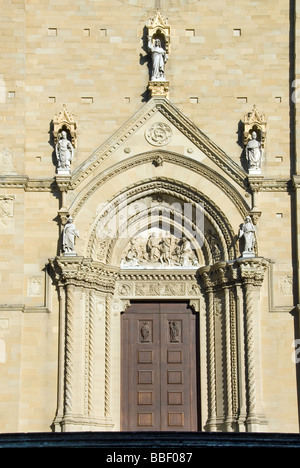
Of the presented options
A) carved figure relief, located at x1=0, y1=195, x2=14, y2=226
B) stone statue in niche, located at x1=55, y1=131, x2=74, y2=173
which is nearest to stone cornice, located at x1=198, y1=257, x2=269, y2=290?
stone statue in niche, located at x1=55, y1=131, x2=74, y2=173

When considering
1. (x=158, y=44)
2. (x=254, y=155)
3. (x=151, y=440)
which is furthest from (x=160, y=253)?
(x=151, y=440)

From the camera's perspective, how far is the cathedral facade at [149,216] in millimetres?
22609

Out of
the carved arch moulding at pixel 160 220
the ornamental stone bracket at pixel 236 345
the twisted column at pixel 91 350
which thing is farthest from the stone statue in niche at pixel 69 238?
the ornamental stone bracket at pixel 236 345

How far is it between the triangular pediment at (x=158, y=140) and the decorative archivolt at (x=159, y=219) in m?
0.81

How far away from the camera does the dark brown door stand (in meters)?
23.1

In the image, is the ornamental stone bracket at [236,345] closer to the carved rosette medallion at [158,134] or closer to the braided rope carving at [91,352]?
the braided rope carving at [91,352]

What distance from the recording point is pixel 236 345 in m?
22.7

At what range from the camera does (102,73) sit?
24.4m

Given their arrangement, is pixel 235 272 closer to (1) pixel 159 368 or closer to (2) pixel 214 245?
(2) pixel 214 245

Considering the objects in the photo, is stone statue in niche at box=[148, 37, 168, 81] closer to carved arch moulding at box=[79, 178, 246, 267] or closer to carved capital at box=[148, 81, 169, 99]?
carved capital at box=[148, 81, 169, 99]

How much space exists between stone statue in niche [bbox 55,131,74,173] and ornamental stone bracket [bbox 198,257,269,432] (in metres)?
4.07

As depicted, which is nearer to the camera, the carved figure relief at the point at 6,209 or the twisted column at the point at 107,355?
the twisted column at the point at 107,355

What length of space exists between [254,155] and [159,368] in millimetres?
5317
